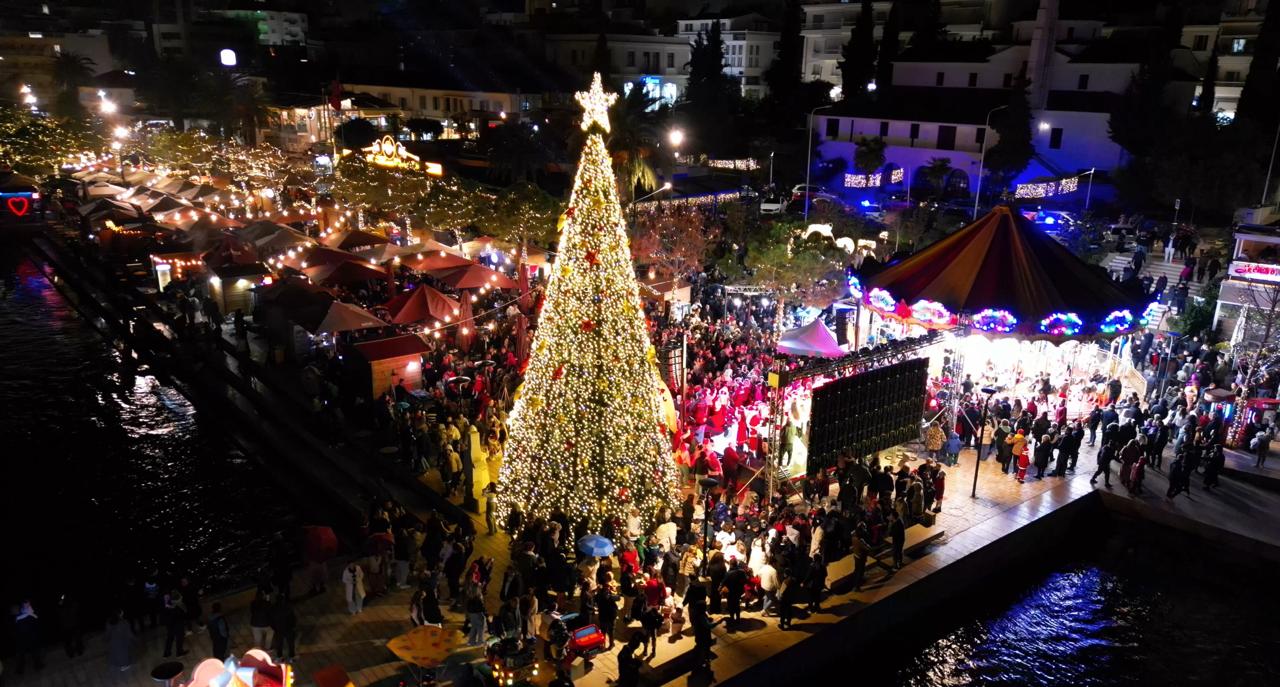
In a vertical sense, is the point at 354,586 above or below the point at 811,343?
below

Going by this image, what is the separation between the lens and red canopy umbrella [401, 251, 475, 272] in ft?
87.6

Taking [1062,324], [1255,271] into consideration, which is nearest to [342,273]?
[1062,324]

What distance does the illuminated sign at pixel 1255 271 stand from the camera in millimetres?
23234

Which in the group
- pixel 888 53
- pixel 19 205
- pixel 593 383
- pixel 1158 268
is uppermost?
pixel 888 53

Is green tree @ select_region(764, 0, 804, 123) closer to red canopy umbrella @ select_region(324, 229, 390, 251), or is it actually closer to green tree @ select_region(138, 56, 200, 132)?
red canopy umbrella @ select_region(324, 229, 390, 251)

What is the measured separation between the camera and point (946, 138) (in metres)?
45.0

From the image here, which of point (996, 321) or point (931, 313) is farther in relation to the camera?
point (931, 313)

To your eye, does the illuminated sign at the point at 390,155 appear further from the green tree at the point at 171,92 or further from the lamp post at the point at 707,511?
the green tree at the point at 171,92

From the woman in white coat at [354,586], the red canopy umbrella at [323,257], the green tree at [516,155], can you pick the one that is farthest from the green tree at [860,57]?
the woman in white coat at [354,586]

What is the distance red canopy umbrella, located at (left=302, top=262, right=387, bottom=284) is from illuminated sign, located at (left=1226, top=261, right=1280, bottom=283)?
87.8 feet

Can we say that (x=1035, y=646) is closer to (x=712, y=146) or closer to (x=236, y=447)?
(x=236, y=447)

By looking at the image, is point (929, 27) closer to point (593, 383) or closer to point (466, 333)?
point (466, 333)

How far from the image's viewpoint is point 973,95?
157ft

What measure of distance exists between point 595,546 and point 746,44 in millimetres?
64125
